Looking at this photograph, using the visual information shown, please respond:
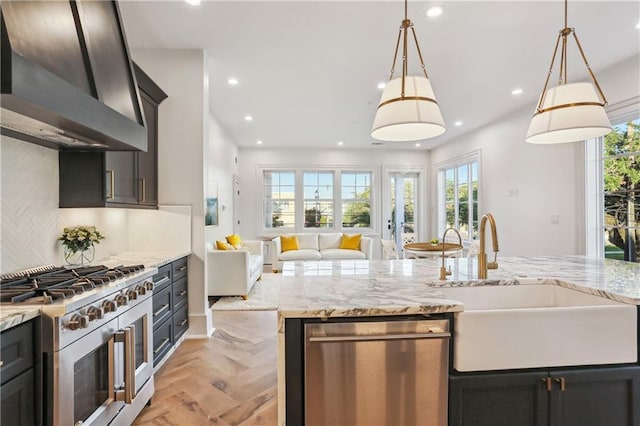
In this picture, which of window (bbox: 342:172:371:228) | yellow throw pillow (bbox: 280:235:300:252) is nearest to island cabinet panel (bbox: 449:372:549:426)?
yellow throw pillow (bbox: 280:235:300:252)

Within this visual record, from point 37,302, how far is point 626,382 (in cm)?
245

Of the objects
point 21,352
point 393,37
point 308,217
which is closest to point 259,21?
point 393,37

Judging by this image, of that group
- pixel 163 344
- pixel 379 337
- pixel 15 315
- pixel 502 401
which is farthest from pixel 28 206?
pixel 502 401

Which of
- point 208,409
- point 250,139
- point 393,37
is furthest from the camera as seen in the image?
point 250,139

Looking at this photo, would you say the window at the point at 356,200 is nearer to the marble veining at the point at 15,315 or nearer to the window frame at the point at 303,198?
the window frame at the point at 303,198

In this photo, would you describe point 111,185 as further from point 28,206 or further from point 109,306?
point 109,306

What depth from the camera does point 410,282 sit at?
1.72 m

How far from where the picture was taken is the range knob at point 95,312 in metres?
1.46

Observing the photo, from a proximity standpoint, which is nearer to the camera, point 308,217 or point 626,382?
point 626,382

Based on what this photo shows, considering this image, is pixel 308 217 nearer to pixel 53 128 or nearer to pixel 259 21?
pixel 259 21

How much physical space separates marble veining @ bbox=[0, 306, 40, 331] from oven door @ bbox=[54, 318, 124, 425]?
185 mm

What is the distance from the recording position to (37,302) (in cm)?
132

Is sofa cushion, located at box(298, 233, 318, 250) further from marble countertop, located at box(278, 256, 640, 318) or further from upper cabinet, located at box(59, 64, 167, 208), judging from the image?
marble countertop, located at box(278, 256, 640, 318)

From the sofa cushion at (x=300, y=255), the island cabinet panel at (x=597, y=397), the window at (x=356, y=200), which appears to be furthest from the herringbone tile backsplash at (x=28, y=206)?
the window at (x=356, y=200)
